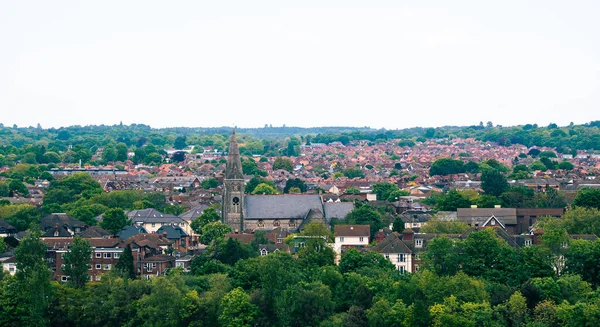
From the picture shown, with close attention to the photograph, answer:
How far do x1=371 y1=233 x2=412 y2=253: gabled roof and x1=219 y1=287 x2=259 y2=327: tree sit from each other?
10.9m

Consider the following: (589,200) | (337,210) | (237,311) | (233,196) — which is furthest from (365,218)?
(237,311)

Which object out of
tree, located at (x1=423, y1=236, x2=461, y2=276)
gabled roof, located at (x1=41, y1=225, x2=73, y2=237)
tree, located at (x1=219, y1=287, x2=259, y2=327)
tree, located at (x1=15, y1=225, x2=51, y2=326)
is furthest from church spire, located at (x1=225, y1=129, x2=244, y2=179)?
tree, located at (x1=219, y1=287, x2=259, y2=327)

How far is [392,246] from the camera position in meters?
59.3

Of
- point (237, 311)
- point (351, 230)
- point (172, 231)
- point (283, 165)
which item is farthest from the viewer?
point (283, 165)

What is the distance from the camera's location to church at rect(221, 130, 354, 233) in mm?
76562

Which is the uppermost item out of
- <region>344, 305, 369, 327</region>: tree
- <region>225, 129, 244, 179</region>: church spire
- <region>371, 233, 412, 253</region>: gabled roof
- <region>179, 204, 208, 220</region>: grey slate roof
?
<region>225, 129, 244, 179</region>: church spire

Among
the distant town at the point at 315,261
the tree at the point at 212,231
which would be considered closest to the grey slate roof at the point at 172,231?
the distant town at the point at 315,261

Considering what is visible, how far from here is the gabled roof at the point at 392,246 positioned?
194 ft

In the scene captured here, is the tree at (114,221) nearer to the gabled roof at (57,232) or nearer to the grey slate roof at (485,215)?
the gabled roof at (57,232)

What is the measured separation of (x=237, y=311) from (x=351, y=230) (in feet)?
53.9

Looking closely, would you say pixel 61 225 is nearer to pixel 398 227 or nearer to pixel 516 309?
pixel 398 227

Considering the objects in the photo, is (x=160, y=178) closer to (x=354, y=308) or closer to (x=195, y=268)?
(x=195, y=268)

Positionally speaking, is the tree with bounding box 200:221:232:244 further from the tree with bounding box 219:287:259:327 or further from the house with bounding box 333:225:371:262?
the tree with bounding box 219:287:259:327

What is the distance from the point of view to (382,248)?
5981cm
